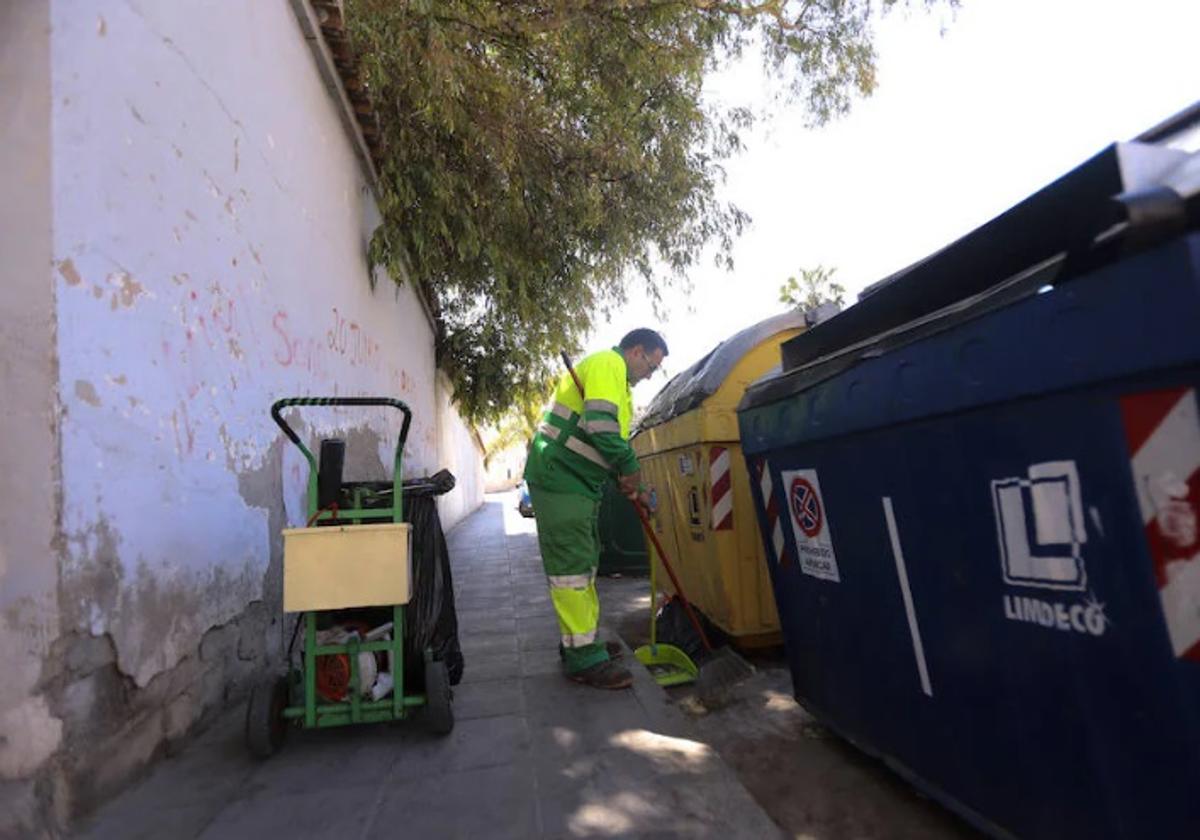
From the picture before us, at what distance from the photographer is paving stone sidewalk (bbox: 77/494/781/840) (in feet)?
7.67

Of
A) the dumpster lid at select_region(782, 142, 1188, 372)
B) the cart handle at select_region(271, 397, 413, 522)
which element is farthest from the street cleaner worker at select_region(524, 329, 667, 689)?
the dumpster lid at select_region(782, 142, 1188, 372)

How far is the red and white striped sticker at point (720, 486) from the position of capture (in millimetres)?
4441

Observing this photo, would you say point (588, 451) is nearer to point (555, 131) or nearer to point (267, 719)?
point (267, 719)

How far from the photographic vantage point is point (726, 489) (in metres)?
4.46

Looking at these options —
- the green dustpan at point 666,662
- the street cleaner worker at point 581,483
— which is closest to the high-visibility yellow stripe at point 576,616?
the street cleaner worker at point 581,483

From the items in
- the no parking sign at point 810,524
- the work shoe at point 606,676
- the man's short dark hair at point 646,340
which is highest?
the man's short dark hair at point 646,340

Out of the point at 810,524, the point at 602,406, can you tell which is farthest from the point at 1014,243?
the point at 602,406

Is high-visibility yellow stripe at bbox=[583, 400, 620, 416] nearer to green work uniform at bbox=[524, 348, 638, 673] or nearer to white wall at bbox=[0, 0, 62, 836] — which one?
green work uniform at bbox=[524, 348, 638, 673]

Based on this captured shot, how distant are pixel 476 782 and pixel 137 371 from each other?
1919 mm

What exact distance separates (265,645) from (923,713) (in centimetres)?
309

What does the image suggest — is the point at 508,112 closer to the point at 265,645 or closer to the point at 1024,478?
the point at 265,645

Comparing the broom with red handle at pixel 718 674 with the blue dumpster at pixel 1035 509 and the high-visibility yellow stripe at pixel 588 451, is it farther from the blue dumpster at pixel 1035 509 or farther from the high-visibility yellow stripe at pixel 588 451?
the blue dumpster at pixel 1035 509

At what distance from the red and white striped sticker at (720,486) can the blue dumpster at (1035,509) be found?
5.55 feet

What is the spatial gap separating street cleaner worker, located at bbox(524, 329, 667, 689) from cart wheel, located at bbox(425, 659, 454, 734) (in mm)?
896
